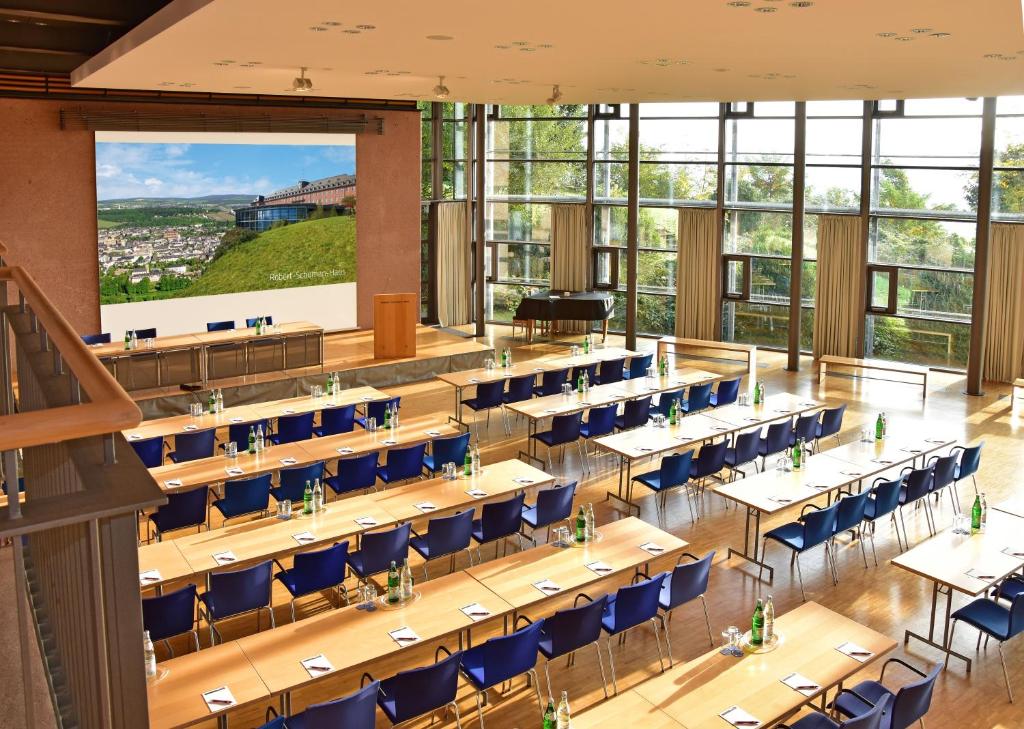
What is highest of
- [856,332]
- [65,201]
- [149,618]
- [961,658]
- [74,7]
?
[74,7]

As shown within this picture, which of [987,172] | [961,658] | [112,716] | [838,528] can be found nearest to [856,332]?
[987,172]

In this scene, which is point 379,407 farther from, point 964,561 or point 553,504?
point 964,561

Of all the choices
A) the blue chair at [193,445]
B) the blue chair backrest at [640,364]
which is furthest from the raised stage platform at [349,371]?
the blue chair at [193,445]

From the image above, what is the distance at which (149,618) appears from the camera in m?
6.87

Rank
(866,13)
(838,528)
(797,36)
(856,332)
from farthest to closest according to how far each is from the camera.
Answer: (856,332) < (838,528) < (797,36) < (866,13)

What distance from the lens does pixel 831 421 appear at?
40.8 feet

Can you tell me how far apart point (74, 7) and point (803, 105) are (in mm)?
11768

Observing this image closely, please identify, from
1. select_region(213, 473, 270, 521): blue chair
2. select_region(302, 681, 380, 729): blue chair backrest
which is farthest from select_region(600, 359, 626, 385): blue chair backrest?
select_region(302, 681, 380, 729): blue chair backrest

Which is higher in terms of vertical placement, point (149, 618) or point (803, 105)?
point (803, 105)

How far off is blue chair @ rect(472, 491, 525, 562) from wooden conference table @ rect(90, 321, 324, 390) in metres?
6.92

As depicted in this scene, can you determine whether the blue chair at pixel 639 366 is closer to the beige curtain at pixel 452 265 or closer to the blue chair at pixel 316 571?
the beige curtain at pixel 452 265

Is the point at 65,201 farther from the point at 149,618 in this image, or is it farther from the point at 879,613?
the point at 879,613

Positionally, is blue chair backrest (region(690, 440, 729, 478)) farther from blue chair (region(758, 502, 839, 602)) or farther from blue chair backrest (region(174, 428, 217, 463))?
blue chair backrest (region(174, 428, 217, 463))

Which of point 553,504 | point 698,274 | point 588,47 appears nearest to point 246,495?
point 553,504
